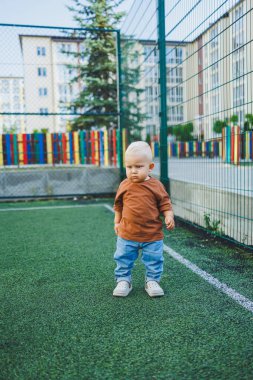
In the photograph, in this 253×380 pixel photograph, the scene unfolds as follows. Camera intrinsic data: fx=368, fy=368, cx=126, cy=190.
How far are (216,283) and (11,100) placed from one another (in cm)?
571

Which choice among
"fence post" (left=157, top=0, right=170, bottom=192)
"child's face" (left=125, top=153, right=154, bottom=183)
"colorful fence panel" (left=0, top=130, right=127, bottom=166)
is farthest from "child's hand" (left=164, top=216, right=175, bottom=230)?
"colorful fence panel" (left=0, top=130, right=127, bottom=166)

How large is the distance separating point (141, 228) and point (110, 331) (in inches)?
29.4

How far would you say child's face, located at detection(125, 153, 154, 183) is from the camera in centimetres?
238

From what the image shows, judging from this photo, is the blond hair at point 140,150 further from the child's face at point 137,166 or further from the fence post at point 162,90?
the fence post at point 162,90

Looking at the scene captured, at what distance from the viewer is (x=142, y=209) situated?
8.04 feet

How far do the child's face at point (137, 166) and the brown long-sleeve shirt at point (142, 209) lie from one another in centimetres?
7

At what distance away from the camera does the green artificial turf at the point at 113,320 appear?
1578mm

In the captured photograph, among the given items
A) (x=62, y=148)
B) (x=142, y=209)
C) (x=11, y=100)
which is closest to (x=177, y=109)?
(x=142, y=209)

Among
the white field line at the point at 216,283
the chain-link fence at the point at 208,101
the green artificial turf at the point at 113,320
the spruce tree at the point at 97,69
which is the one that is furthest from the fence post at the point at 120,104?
the spruce tree at the point at 97,69

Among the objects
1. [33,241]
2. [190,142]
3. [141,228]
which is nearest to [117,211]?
[141,228]

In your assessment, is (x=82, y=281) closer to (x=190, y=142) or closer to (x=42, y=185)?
(x=190, y=142)

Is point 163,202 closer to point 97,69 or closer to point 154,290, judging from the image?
point 154,290

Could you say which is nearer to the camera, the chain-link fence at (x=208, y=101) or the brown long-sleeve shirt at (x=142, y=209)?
the brown long-sleeve shirt at (x=142, y=209)

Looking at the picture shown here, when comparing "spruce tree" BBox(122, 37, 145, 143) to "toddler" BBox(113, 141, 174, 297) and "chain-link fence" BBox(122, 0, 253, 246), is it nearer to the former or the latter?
"chain-link fence" BBox(122, 0, 253, 246)
